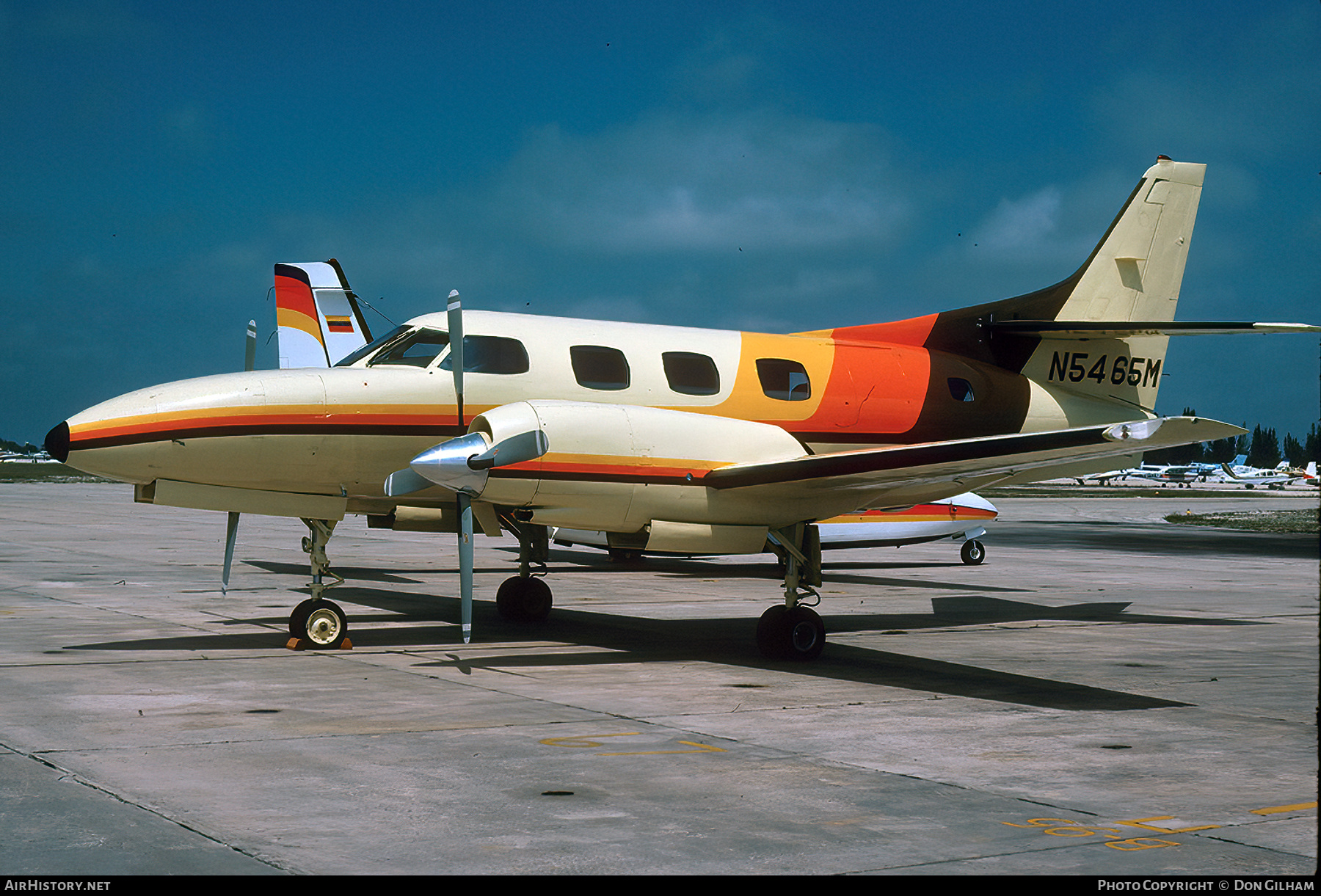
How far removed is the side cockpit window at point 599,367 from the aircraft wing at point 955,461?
6.21 feet

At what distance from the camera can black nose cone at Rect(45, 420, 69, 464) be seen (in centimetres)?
1109

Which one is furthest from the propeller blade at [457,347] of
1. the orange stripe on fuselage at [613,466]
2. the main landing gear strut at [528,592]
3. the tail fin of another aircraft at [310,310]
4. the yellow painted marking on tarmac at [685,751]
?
the tail fin of another aircraft at [310,310]

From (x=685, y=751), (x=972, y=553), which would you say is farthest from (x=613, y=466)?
(x=972, y=553)

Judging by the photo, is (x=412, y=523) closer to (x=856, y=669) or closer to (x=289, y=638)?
(x=289, y=638)

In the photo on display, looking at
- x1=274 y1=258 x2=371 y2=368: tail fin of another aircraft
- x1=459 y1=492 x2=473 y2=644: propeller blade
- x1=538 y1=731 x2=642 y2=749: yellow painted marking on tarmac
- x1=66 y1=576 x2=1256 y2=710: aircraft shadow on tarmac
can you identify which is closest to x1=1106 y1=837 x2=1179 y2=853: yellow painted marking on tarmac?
x1=538 y1=731 x2=642 y2=749: yellow painted marking on tarmac

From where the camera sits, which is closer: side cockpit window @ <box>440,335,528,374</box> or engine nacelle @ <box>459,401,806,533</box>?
engine nacelle @ <box>459,401,806,533</box>

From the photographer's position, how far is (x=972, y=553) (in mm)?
27375

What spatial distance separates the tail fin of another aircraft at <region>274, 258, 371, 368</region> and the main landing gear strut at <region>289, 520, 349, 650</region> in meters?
12.8

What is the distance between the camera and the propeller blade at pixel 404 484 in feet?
38.7

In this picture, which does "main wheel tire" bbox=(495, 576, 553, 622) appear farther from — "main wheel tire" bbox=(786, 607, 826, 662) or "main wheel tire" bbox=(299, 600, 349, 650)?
"main wheel tire" bbox=(786, 607, 826, 662)

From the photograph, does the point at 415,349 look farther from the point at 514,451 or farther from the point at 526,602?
the point at 526,602

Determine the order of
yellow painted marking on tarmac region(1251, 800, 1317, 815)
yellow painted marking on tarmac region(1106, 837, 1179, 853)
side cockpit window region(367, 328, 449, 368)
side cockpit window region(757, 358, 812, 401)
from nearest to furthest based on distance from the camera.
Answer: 1. yellow painted marking on tarmac region(1106, 837, 1179, 853)
2. yellow painted marking on tarmac region(1251, 800, 1317, 815)
3. side cockpit window region(367, 328, 449, 368)
4. side cockpit window region(757, 358, 812, 401)

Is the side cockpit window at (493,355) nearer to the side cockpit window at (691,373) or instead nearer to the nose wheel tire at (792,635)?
the side cockpit window at (691,373)

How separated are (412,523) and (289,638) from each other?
1971 mm
